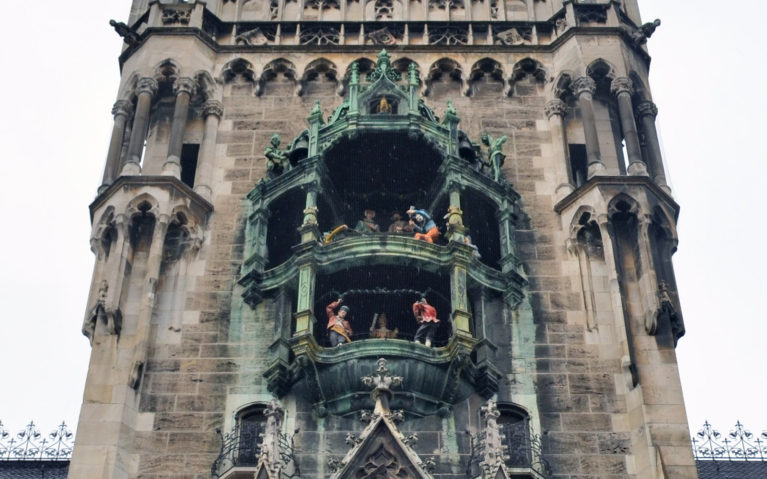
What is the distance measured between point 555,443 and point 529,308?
271 centimetres

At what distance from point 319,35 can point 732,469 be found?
1103 centimetres

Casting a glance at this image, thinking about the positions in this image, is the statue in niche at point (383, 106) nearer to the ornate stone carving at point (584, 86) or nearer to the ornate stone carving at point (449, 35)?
the ornate stone carving at point (449, 35)

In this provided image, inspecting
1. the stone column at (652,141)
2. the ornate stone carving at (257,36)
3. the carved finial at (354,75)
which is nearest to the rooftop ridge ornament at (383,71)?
the carved finial at (354,75)

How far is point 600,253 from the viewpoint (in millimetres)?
24719

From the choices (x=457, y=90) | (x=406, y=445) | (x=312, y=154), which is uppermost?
(x=457, y=90)

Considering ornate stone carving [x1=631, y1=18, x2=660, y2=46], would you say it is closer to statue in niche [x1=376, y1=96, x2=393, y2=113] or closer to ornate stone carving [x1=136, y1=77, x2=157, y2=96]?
statue in niche [x1=376, y1=96, x2=393, y2=113]

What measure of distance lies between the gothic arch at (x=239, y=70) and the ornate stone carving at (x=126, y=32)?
176 cm

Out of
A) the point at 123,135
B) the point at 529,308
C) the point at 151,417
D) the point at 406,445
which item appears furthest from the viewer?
the point at 123,135

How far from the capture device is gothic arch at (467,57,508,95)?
28125 mm

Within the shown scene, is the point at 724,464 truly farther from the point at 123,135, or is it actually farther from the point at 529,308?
the point at 123,135

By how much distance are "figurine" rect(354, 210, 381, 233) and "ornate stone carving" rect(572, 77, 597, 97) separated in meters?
4.26

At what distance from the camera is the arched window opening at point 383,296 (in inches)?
949

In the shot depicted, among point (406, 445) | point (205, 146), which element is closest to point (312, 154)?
point (205, 146)

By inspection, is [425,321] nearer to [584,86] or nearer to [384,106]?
[384,106]
